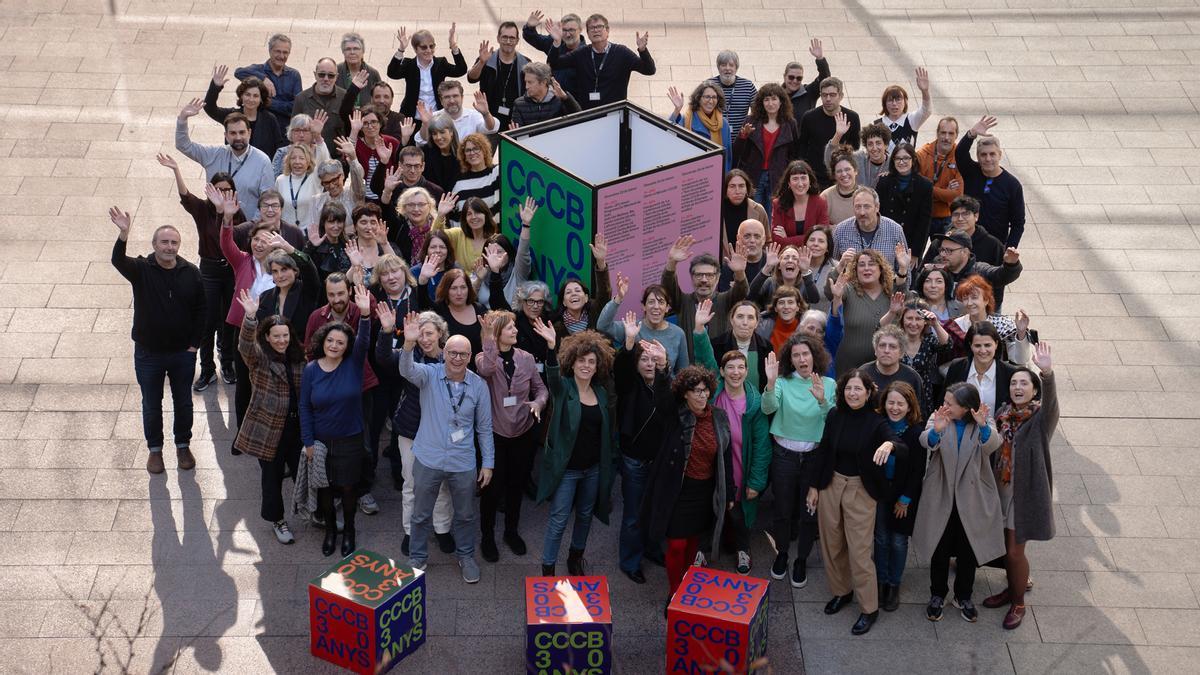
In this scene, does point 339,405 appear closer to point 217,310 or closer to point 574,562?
point 574,562

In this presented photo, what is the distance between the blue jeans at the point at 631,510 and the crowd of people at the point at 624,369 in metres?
0.02

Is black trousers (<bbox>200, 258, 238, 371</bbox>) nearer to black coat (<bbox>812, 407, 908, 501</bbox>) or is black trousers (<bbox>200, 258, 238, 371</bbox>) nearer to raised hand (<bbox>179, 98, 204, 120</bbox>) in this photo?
raised hand (<bbox>179, 98, 204, 120</bbox>)

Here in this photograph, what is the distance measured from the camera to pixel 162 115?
16.2m

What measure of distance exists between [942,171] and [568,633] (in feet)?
19.3

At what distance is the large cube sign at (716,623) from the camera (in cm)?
846

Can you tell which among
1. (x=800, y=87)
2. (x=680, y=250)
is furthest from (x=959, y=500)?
(x=800, y=87)

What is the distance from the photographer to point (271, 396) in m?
9.55

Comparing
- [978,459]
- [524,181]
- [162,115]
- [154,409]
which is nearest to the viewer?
[978,459]

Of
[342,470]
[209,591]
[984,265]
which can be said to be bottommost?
[209,591]

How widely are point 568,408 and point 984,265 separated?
3.68 m

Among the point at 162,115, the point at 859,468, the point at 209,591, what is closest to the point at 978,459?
the point at 859,468

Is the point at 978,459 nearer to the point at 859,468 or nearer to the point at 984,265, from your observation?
the point at 859,468

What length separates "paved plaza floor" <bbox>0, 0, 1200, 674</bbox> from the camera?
357 inches

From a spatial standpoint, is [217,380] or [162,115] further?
[162,115]
